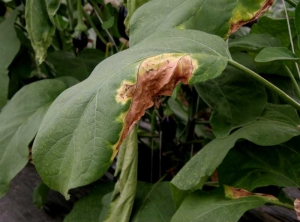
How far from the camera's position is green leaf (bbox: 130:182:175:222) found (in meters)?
0.78

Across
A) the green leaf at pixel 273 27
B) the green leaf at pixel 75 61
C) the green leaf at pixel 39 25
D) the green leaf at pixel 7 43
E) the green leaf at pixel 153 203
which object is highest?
the green leaf at pixel 39 25

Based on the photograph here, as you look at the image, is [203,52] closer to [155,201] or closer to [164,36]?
[164,36]

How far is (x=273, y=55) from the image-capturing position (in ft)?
1.90

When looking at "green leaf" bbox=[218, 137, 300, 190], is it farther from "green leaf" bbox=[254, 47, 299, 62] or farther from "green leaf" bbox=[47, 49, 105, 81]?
"green leaf" bbox=[47, 49, 105, 81]

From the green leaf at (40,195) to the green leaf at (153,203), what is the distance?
8.7 inches

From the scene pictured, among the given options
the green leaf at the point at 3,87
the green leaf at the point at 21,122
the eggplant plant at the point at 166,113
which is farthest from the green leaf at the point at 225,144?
the green leaf at the point at 3,87

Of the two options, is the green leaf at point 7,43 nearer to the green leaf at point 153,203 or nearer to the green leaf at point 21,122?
the green leaf at point 21,122

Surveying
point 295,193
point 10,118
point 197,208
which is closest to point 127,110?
point 197,208

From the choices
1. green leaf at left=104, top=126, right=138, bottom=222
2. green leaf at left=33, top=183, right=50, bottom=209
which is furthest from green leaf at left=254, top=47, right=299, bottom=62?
→ green leaf at left=33, top=183, right=50, bottom=209

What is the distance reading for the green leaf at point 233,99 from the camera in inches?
28.0

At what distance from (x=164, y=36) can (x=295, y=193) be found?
0.67 meters

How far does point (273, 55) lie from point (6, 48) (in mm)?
652

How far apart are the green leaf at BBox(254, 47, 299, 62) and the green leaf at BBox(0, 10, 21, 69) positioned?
595mm

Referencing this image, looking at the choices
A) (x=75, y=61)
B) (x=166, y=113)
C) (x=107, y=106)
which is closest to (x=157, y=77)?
(x=107, y=106)
